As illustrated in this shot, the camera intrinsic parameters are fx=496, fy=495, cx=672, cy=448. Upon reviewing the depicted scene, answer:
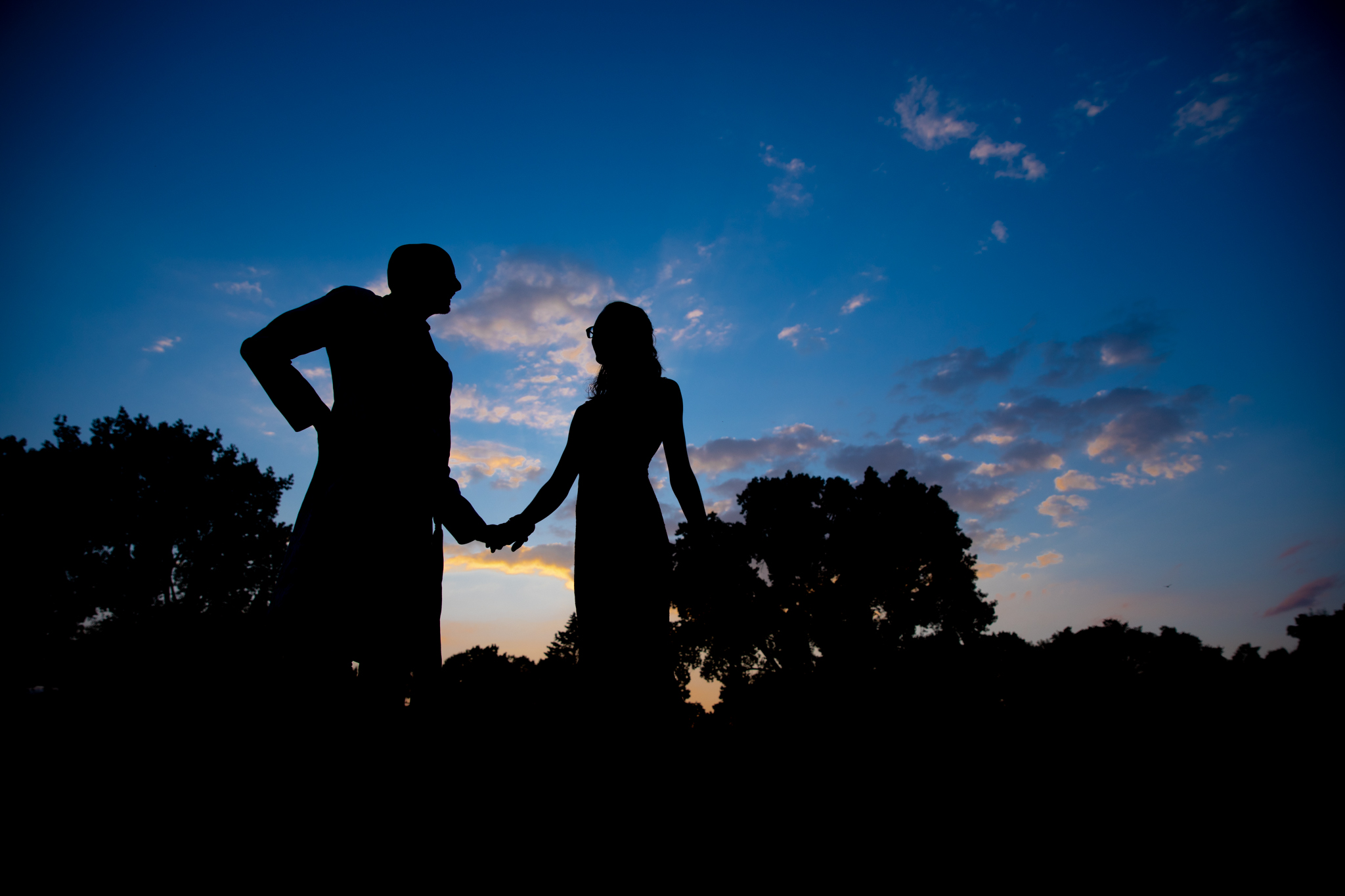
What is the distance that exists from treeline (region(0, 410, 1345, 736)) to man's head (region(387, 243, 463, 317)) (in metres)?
14.1

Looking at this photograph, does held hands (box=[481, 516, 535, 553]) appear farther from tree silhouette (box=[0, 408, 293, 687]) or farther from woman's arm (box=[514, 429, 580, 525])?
tree silhouette (box=[0, 408, 293, 687])

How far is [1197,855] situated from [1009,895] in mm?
1947

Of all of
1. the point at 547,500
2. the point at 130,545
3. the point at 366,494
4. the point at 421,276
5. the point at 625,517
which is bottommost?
the point at 366,494

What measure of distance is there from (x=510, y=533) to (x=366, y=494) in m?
2.20

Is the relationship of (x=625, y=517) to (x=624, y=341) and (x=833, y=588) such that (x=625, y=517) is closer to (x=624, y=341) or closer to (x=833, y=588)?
(x=624, y=341)

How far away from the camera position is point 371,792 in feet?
6.61

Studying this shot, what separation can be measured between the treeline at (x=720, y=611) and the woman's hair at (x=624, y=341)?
42.3 ft

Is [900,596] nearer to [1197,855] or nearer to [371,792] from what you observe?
[1197,855]

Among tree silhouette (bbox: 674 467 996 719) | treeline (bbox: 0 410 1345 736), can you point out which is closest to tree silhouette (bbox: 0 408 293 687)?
treeline (bbox: 0 410 1345 736)

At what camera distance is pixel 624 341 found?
3.78 metres

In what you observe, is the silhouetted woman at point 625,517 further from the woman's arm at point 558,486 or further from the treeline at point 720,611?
the treeline at point 720,611

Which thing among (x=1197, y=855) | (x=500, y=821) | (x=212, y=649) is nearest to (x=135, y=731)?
(x=500, y=821)

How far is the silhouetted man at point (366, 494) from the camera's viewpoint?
2010 millimetres

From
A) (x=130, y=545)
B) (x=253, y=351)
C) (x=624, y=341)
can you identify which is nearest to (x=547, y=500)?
(x=624, y=341)
